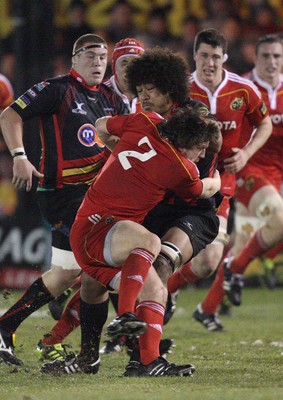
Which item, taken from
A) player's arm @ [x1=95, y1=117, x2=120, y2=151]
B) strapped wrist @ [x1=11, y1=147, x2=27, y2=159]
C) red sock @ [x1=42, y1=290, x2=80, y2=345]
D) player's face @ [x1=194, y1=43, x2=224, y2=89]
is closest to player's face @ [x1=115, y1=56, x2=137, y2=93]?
player's face @ [x1=194, y1=43, x2=224, y2=89]

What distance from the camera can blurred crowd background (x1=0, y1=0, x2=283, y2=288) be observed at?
12.6 metres

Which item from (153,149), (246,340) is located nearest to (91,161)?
(153,149)

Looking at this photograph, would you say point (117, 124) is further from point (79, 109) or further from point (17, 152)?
point (79, 109)

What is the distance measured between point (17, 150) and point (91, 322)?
1291 mm

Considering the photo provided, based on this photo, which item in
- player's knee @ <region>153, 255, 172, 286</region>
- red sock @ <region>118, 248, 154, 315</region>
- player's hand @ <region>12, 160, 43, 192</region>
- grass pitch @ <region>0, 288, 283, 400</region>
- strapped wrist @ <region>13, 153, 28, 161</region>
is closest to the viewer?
grass pitch @ <region>0, 288, 283, 400</region>

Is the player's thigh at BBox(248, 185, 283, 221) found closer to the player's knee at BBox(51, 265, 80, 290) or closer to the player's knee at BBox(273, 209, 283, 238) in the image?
the player's knee at BBox(273, 209, 283, 238)

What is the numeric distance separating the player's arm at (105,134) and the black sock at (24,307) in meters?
1.30

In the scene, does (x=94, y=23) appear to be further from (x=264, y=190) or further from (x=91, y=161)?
(x=91, y=161)

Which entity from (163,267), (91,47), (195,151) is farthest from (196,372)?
(91,47)

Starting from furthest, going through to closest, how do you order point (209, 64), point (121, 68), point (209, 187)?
1. point (209, 64)
2. point (121, 68)
3. point (209, 187)

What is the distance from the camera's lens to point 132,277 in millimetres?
5379

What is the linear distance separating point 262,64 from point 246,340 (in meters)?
2.97

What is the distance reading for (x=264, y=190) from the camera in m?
9.58

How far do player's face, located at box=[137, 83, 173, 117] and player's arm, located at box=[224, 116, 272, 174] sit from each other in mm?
1877
